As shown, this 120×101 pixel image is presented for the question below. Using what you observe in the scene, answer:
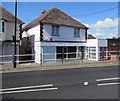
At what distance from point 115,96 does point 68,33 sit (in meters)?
14.3

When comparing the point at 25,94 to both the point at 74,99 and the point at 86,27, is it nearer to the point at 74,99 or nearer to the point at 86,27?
the point at 74,99

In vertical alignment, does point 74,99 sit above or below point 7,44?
below

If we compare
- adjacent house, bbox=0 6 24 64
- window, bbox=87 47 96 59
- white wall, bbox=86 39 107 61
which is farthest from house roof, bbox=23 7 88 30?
window, bbox=87 47 96 59

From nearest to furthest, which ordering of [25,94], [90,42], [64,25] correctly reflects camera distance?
[25,94] → [64,25] → [90,42]

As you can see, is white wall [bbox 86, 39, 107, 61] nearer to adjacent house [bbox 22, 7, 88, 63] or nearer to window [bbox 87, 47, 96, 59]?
window [bbox 87, 47, 96, 59]

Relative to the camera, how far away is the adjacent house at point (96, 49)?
718 inches

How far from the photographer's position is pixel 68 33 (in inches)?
719

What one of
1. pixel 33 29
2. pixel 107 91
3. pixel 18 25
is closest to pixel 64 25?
pixel 33 29

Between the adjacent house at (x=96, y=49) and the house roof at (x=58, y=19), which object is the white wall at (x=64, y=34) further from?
the adjacent house at (x=96, y=49)

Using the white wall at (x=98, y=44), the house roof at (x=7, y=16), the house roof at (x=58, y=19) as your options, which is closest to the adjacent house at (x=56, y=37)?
the house roof at (x=58, y=19)

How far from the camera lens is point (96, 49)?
18.3 metres

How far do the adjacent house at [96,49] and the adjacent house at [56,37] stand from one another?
1.11 meters

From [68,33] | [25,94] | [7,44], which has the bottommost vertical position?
[25,94]

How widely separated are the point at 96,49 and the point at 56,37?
21.0 feet
